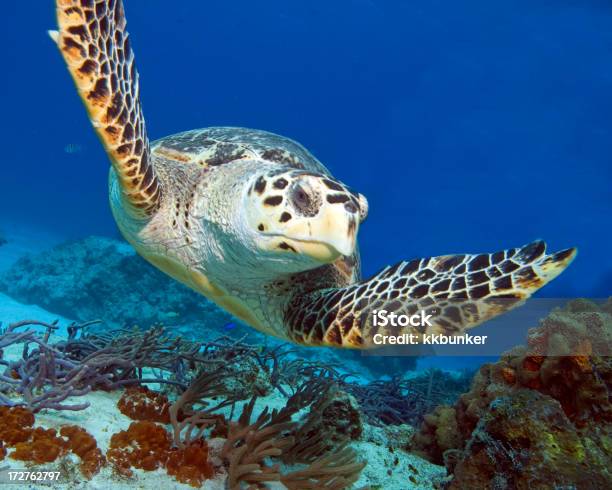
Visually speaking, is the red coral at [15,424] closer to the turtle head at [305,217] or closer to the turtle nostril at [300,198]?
the turtle head at [305,217]

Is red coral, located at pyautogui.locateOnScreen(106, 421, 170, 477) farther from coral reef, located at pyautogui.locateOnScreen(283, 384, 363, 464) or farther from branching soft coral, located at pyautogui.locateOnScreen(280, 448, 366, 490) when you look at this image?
coral reef, located at pyautogui.locateOnScreen(283, 384, 363, 464)

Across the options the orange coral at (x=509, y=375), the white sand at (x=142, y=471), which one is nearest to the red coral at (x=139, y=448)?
the white sand at (x=142, y=471)

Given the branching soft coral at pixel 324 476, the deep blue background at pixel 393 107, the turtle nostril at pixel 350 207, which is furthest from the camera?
the deep blue background at pixel 393 107

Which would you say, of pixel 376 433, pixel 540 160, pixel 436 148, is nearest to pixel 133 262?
pixel 376 433

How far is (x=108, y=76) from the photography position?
7.98 feet

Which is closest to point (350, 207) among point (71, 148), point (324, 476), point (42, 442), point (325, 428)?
point (324, 476)

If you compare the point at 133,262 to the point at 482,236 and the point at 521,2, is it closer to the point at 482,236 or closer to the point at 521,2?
the point at 521,2

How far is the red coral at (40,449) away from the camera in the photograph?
1933mm

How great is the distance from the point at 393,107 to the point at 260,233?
6304 cm

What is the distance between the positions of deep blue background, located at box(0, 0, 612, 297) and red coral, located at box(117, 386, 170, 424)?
34.0 metres

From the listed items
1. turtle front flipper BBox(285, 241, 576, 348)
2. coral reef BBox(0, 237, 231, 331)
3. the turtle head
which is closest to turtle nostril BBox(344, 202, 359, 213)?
the turtle head

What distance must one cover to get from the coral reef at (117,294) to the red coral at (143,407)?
8.70m

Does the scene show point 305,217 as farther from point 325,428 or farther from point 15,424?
point 325,428

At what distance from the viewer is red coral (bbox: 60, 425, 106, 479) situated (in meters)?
1.98
